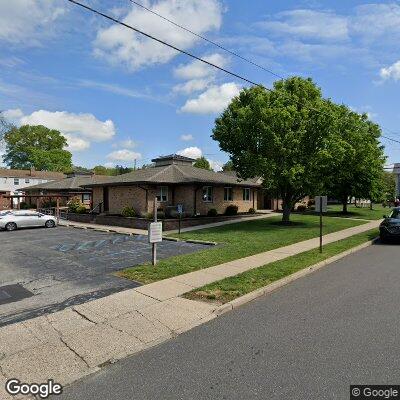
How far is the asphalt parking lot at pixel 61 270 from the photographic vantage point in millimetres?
7820

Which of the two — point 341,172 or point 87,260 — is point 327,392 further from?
point 341,172

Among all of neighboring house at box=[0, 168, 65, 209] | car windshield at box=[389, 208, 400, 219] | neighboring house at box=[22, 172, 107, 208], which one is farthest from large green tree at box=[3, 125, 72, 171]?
car windshield at box=[389, 208, 400, 219]

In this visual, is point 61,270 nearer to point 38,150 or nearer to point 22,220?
point 22,220

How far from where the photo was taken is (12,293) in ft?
28.3

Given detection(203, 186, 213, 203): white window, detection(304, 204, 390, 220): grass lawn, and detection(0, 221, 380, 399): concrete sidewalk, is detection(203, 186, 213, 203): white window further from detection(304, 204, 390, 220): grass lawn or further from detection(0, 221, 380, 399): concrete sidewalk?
detection(0, 221, 380, 399): concrete sidewalk

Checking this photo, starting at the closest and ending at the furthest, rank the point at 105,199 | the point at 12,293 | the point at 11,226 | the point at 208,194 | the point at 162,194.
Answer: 1. the point at 12,293
2. the point at 11,226
3. the point at 162,194
4. the point at 208,194
5. the point at 105,199

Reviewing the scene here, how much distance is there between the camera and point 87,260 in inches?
496

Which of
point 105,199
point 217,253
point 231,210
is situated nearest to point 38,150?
point 105,199

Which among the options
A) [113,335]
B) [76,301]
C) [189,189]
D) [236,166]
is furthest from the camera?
[189,189]

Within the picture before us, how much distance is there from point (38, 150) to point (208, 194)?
237 ft

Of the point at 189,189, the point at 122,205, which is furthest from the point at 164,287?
the point at 122,205

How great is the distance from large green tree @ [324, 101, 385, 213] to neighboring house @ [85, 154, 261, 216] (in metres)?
7.95

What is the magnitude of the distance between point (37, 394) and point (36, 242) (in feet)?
49.7

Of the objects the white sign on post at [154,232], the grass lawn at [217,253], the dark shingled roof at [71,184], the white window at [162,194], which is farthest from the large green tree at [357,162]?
the dark shingled roof at [71,184]
